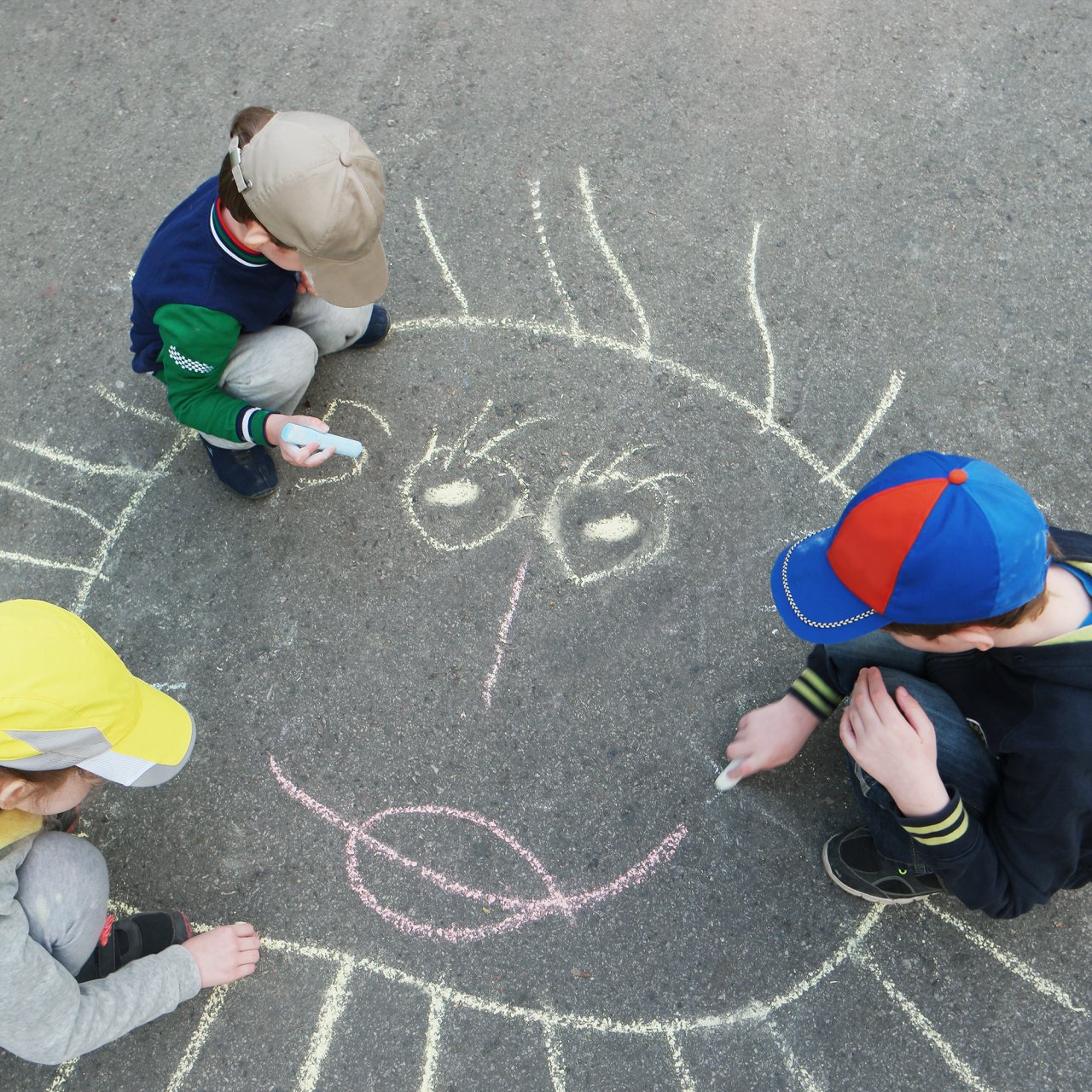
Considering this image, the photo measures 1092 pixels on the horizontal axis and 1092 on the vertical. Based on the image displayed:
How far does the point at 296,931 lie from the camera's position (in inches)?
74.7

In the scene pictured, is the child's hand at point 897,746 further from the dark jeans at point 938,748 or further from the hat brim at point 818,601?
the hat brim at point 818,601

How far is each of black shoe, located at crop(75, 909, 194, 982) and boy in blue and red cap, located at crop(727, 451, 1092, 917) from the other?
4.74 ft

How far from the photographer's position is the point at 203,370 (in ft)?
6.51

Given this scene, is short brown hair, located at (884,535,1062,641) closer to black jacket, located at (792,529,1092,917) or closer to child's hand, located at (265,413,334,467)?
black jacket, located at (792,529,1092,917)

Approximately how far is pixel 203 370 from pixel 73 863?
108 centimetres

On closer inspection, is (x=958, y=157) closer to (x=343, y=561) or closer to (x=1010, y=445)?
(x=1010, y=445)

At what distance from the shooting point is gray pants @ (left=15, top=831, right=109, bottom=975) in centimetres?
164

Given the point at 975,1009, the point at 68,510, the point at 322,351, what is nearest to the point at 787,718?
the point at 975,1009

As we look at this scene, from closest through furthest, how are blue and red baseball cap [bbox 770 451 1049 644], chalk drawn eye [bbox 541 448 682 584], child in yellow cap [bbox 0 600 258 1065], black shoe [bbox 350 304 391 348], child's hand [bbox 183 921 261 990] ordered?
blue and red baseball cap [bbox 770 451 1049 644]
child in yellow cap [bbox 0 600 258 1065]
child's hand [bbox 183 921 261 990]
chalk drawn eye [bbox 541 448 682 584]
black shoe [bbox 350 304 391 348]

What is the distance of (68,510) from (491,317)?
126cm

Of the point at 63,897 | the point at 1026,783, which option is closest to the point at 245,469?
the point at 63,897

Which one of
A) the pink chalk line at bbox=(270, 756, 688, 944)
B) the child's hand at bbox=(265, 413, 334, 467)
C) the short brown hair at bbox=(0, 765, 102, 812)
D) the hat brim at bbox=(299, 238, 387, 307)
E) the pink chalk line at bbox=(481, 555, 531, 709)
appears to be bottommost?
the pink chalk line at bbox=(270, 756, 688, 944)

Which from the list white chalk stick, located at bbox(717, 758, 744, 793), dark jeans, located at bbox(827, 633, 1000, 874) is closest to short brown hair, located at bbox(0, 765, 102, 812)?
white chalk stick, located at bbox(717, 758, 744, 793)

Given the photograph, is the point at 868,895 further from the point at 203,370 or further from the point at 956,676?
the point at 203,370
